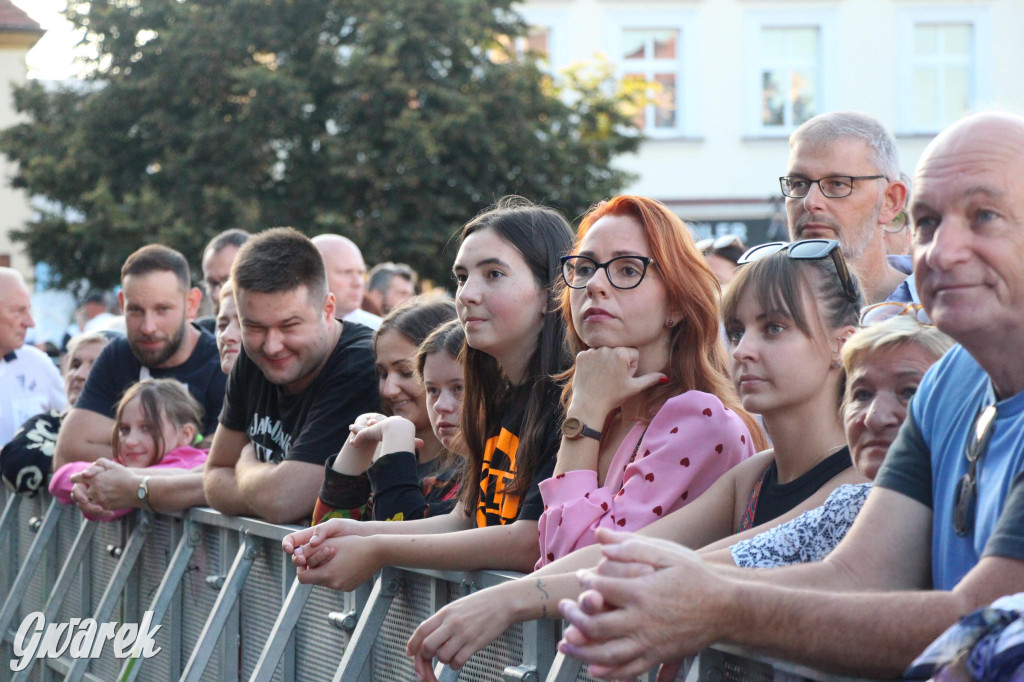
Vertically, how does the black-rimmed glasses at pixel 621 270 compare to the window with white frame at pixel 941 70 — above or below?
below

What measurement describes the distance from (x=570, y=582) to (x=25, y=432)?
515cm

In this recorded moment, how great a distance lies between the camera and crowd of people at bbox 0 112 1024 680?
229cm

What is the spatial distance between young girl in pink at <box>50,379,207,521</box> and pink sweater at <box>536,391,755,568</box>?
127 inches

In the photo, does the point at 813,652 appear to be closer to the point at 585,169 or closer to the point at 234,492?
the point at 234,492

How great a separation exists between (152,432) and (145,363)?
27.8 inches

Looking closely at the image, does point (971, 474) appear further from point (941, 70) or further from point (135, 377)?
point (941, 70)

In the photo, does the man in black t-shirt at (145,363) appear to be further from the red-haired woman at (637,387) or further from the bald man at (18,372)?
the red-haired woman at (637,387)

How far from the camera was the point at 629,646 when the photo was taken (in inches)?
90.0

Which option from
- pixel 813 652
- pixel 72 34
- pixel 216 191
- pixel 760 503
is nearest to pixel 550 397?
pixel 760 503

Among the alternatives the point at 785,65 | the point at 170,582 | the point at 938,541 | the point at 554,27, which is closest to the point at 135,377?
the point at 170,582

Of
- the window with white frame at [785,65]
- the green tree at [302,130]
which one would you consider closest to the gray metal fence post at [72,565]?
the green tree at [302,130]

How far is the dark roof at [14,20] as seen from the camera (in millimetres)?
29625

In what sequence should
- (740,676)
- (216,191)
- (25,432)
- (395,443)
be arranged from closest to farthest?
(740,676) → (395,443) → (25,432) → (216,191)

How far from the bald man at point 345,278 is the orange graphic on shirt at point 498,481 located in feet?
12.5
